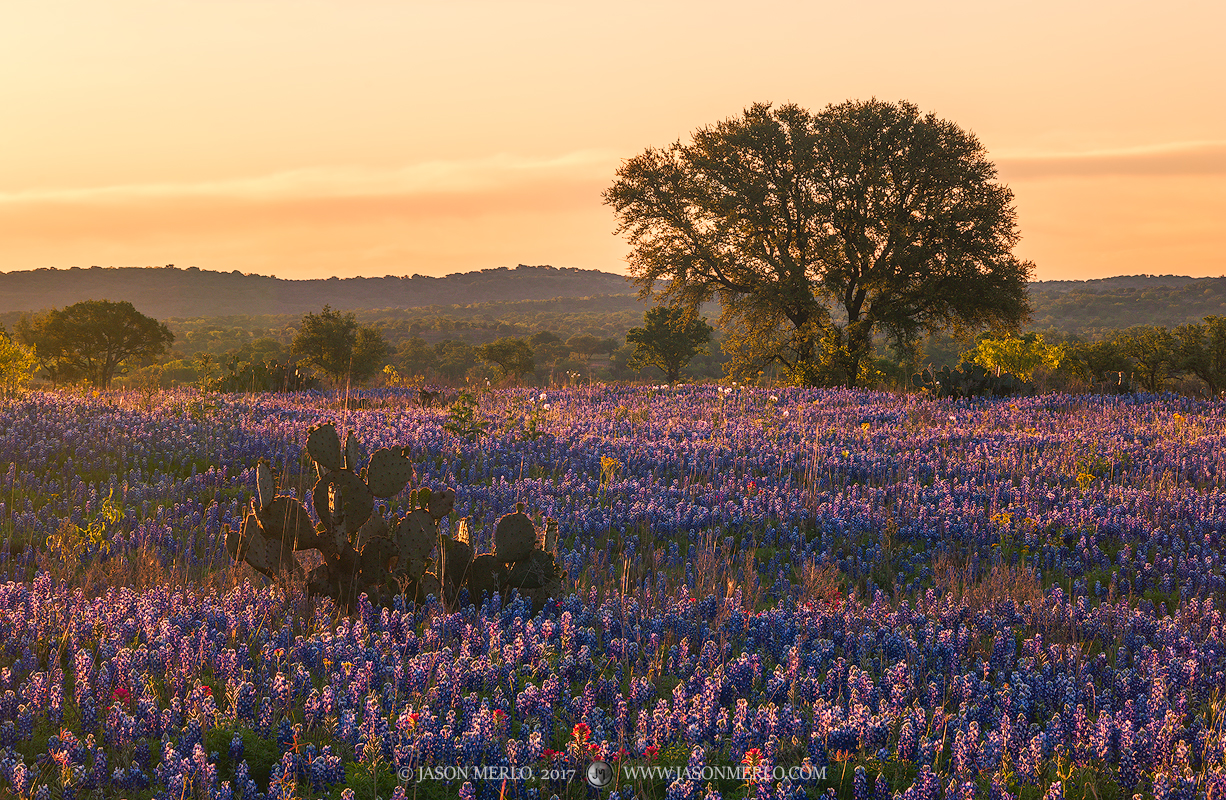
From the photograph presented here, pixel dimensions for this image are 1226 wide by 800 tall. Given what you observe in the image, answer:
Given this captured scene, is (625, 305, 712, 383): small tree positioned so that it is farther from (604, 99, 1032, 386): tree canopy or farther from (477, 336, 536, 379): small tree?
(604, 99, 1032, 386): tree canopy

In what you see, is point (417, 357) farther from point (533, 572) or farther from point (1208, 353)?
point (533, 572)

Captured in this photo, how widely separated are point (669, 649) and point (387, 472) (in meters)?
2.60

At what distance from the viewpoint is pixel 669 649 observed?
464cm

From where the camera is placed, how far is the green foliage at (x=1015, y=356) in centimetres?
2956

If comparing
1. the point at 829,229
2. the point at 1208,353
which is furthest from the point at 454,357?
the point at 1208,353

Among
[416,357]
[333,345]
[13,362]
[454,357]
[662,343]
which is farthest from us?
[416,357]

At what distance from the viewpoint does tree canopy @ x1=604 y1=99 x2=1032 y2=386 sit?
3238cm

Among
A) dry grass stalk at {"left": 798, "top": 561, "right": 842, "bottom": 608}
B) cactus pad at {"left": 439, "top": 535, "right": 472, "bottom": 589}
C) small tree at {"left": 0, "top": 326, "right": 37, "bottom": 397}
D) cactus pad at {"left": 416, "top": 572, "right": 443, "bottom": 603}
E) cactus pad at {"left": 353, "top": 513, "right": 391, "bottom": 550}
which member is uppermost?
small tree at {"left": 0, "top": 326, "right": 37, "bottom": 397}

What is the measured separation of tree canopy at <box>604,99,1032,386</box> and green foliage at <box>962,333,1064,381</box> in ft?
7.75

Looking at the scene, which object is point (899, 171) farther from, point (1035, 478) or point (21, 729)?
point (21, 729)

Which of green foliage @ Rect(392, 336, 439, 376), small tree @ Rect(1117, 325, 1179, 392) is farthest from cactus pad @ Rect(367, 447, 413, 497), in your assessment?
green foliage @ Rect(392, 336, 439, 376)

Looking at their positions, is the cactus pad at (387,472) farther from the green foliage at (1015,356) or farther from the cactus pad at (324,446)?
the green foliage at (1015,356)

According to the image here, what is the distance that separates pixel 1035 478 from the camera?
9.55 metres

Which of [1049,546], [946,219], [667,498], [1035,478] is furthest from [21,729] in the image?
[946,219]
